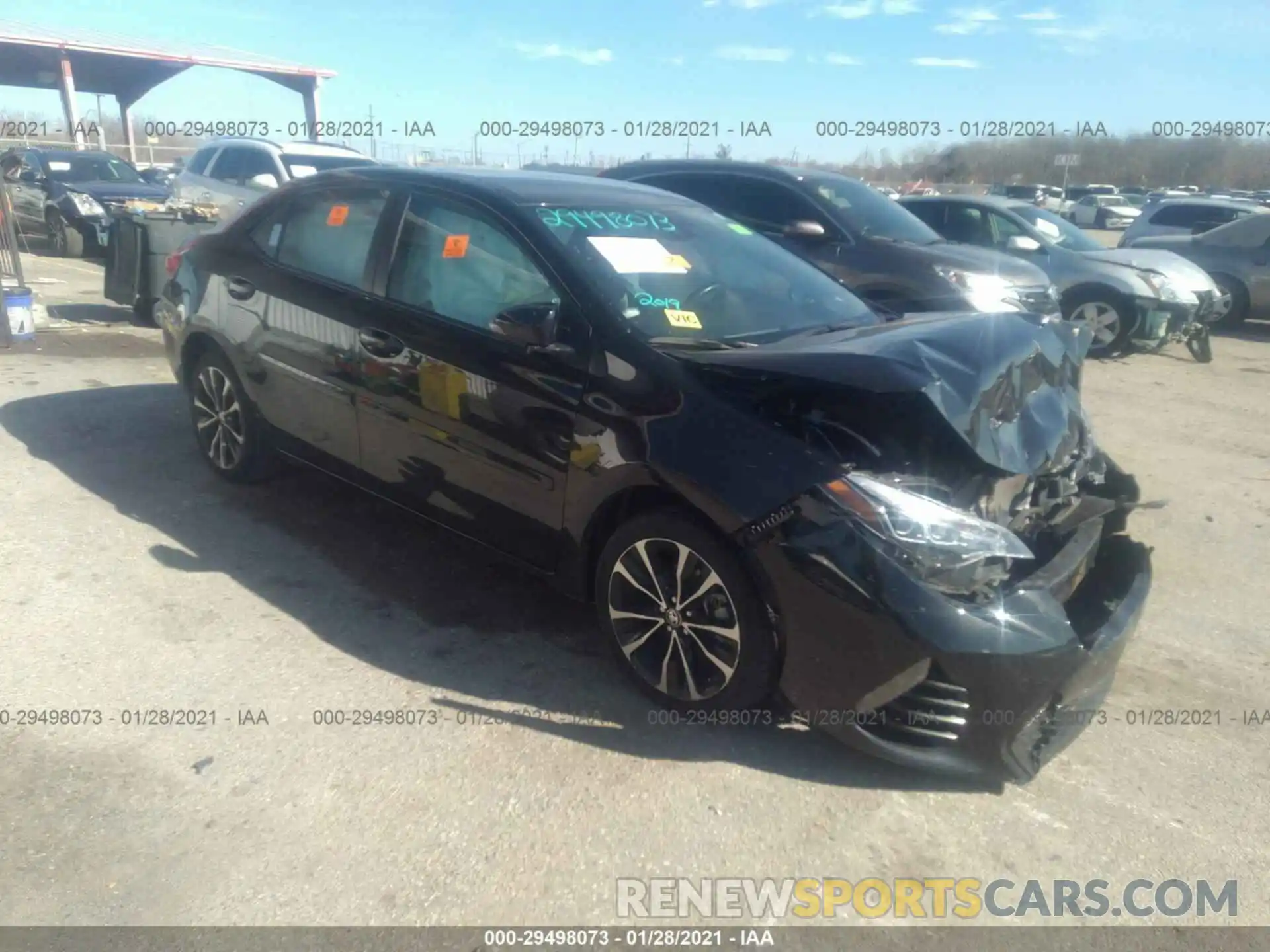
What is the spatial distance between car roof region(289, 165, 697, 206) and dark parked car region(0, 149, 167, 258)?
35.4ft

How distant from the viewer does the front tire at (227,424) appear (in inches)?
195

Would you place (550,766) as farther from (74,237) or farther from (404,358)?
(74,237)

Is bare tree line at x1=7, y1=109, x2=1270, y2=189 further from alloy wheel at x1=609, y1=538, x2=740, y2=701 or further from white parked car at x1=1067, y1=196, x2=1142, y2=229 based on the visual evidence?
alloy wheel at x1=609, y1=538, x2=740, y2=701

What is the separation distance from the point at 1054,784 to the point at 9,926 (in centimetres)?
289

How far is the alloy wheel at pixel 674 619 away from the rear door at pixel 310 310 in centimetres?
161

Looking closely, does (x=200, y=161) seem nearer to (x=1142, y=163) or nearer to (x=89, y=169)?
(x=89, y=169)

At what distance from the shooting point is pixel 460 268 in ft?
12.8

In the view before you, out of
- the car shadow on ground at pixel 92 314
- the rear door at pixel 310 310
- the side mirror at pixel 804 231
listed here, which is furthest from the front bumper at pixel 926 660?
the car shadow on ground at pixel 92 314

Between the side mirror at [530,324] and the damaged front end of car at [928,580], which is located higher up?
the side mirror at [530,324]

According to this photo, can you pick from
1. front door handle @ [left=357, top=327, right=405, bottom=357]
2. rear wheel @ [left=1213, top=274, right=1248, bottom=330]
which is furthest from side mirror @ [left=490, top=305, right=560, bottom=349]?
rear wheel @ [left=1213, top=274, right=1248, bottom=330]

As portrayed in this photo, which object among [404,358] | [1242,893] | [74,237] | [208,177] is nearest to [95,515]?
[404,358]

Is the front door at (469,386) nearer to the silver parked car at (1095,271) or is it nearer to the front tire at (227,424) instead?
the front tire at (227,424)

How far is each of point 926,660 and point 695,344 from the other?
1.30 m

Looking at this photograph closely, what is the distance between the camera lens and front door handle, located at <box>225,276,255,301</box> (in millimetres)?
4820
